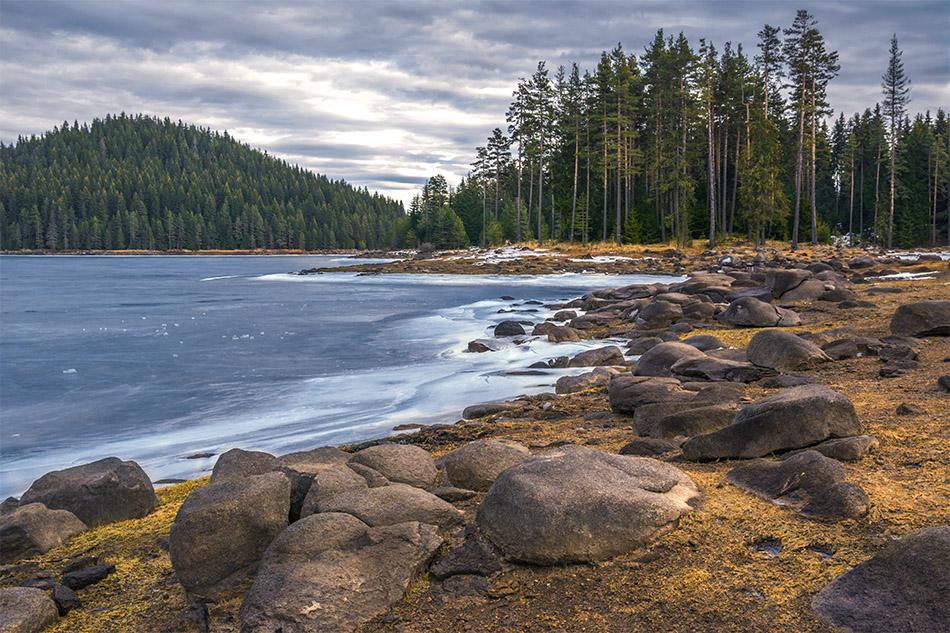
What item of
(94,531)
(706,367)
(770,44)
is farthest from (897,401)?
(770,44)

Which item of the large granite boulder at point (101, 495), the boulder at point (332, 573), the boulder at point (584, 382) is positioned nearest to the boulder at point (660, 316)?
the boulder at point (584, 382)

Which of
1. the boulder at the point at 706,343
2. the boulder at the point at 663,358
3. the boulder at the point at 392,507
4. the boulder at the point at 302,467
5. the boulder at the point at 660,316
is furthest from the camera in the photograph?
the boulder at the point at 660,316

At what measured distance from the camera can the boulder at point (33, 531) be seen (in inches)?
195

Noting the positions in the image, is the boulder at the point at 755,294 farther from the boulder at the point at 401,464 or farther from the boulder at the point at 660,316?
the boulder at the point at 401,464

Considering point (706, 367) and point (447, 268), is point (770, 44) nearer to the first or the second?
point (447, 268)

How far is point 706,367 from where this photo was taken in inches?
364

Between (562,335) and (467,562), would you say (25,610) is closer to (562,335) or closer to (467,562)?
(467,562)

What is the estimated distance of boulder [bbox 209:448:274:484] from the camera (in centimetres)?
586

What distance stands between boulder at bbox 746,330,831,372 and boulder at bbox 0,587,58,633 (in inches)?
344

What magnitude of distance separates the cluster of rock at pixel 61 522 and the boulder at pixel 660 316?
1349 centimetres

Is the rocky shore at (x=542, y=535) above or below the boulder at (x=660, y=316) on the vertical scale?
below

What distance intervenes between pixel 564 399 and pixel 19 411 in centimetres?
1178

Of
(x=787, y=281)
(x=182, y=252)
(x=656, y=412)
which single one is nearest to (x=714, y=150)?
(x=787, y=281)

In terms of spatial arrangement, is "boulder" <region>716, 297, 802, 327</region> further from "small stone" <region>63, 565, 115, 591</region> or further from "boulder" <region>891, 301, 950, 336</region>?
"small stone" <region>63, 565, 115, 591</region>
